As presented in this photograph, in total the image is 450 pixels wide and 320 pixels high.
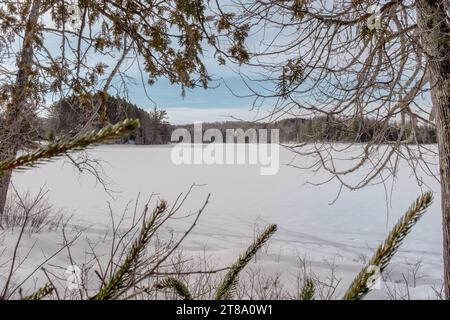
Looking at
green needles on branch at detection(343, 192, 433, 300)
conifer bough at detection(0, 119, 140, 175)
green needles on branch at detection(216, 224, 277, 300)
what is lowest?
green needles on branch at detection(216, 224, 277, 300)

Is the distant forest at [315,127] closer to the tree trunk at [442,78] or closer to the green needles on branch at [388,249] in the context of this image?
the tree trunk at [442,78]

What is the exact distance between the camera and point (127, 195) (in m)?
12.4

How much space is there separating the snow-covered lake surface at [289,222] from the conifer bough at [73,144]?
1.38 m

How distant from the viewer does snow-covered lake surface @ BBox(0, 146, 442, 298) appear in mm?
5211

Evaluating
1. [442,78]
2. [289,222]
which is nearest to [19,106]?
[442,78]

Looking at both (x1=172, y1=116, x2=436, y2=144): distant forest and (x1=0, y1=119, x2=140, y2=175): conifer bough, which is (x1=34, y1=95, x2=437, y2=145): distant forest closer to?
(x1=172, y1=116, x2=436, y2=144): distant forest

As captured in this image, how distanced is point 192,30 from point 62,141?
3.18 meters

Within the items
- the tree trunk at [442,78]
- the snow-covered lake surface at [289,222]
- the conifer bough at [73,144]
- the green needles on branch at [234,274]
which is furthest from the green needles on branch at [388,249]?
the tree trunk at [442,78]

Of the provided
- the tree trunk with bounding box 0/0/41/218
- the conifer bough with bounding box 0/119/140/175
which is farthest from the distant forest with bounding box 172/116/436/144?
the conifer bough with bounding box 0/119/140/175

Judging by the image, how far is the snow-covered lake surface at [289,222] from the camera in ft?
17.1

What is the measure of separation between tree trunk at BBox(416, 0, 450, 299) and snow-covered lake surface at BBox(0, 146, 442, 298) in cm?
122

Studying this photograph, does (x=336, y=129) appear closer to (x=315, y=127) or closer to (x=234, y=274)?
(x=315, y=127)
